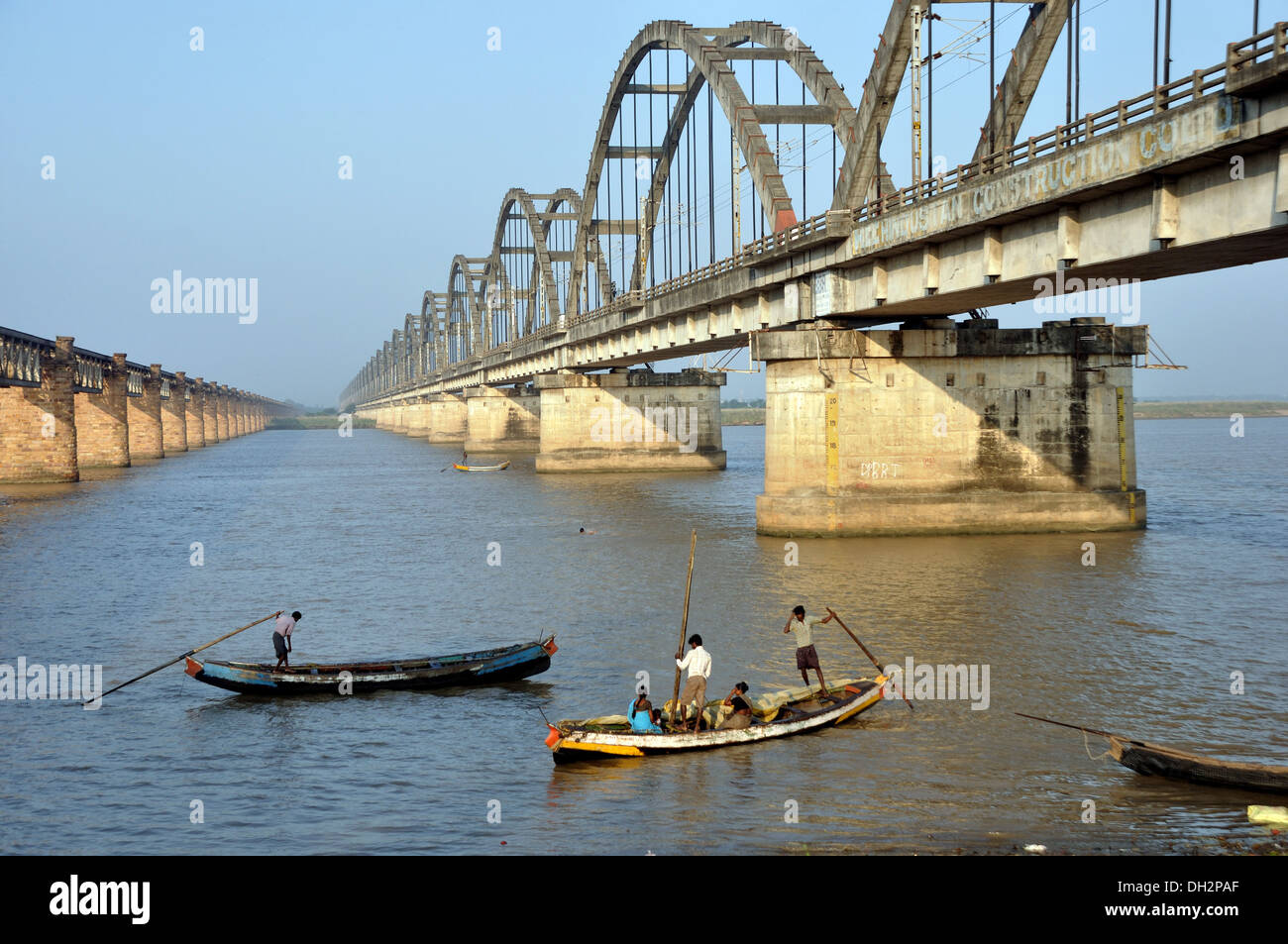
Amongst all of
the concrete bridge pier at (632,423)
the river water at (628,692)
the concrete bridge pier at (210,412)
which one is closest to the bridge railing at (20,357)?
the river water at (628,692)

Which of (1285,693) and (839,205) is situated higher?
(839,205)

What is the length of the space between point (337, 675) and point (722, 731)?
7086 millimetres

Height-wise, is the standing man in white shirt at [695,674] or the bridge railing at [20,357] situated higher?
the bridge railing at [20,357]

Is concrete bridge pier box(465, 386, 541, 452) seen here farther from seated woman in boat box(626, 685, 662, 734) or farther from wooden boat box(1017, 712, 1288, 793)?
wooden boat box(1017, 712, 1288, 793)

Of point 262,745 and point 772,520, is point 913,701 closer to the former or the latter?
point 262,745

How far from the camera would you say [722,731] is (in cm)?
1627

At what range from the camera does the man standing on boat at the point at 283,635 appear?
20.5 meters

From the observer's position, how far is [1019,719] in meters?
17.3

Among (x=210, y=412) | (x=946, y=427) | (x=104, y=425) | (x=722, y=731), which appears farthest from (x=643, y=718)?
(x=210, y=412)

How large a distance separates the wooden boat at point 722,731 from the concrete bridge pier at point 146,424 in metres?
109

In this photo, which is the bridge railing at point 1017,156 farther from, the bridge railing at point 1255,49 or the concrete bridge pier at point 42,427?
the concrete bridge pier at point 42,427

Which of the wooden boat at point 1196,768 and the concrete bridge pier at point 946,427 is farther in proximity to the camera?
the concrete bridge pier at point 946,427
